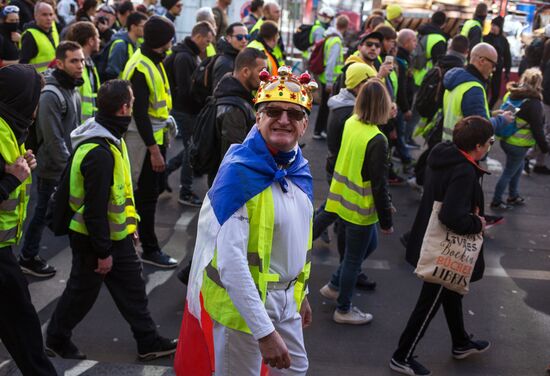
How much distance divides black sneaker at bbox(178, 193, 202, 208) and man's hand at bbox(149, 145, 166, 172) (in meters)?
1.75

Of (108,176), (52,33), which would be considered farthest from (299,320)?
(52,33)

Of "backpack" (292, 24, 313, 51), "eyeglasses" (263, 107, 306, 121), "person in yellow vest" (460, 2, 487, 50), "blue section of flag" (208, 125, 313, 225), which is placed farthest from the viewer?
"backpack" (292, 24, 313, 51)

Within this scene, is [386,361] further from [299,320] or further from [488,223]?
[488,223]

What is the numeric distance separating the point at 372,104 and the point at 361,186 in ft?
1.96

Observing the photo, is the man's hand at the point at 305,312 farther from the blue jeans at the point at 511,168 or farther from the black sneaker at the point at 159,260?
the blue jeans at the point at 511,168

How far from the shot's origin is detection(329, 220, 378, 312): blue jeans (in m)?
5.25

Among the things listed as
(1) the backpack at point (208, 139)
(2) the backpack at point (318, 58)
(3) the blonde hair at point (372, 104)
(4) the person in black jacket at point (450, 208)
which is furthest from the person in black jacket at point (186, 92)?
(4) the person in black jacket at point (450, 208)

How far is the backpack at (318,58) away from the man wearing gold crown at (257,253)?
764cm

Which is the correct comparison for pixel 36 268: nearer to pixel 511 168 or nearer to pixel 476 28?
pixel 511 168

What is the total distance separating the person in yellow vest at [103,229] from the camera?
4.16 metres

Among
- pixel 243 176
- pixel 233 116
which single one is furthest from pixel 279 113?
pixel 233 116

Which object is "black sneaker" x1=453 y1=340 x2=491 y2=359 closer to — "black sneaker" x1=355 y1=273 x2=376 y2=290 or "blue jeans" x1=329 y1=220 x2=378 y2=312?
"blue jeans" x1=329 y1=220 x2=378 y2=312

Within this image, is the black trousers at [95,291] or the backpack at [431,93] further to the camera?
the backpack at [431,93]

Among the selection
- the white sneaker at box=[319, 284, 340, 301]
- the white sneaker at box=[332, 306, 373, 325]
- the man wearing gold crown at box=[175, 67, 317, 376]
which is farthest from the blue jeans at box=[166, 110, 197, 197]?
the man wearing gold crown at box=[175, 67, 317, 376]
